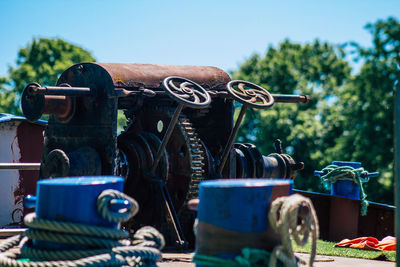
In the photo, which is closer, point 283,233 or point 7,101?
point 283,233

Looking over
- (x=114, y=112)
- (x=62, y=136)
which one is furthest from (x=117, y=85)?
(x=62, y=136)

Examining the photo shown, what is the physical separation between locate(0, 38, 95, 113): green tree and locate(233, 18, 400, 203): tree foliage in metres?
12.5

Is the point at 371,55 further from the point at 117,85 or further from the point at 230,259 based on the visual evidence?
the point at 230,259

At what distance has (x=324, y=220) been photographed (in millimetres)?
9594

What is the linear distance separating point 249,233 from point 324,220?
6.43 m

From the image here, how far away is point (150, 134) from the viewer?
752cm

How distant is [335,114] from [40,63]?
804 inches

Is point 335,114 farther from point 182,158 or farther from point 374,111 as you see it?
point 182,158

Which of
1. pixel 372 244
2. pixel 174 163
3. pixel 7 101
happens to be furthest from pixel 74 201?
pixel 7 101

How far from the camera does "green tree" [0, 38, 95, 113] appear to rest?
4059 cm

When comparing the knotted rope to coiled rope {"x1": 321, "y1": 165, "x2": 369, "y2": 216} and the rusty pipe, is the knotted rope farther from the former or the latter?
coiled rope {"x1": 321, "y1": 165, "x2": 369, "y2": 216}

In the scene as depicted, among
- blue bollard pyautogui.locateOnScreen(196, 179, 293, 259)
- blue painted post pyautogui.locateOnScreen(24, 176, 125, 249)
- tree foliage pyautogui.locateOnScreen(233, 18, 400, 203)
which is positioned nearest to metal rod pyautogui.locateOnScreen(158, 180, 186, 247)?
blue painted post pyautogui.locateOnScreen(24, 176, 125, 249)

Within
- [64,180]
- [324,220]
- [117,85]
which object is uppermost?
[117,85]

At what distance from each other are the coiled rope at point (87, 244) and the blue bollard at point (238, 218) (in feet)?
1.51
